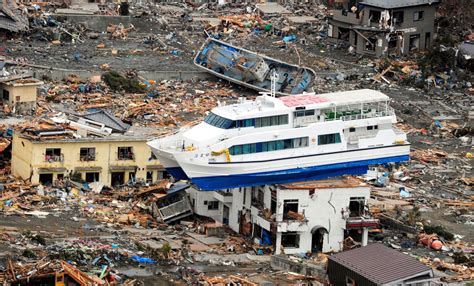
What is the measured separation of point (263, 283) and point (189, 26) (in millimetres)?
35525

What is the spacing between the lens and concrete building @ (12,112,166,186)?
5372cm

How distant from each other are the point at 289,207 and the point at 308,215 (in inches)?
24.8

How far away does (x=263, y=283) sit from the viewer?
4578 cm

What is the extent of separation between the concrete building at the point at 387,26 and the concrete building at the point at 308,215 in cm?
2653

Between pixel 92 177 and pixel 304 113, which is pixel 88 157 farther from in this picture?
pixel 304 113

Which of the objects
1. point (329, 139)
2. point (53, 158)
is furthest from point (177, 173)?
point (53, 158)

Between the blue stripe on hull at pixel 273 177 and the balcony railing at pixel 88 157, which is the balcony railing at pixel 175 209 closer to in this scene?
the blue stripe on hull at pixel 273 177

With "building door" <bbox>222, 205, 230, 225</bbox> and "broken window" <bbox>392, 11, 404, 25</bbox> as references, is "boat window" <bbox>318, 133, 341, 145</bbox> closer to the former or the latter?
"building door" <bbox>222, 205, 230, 225</bbox>

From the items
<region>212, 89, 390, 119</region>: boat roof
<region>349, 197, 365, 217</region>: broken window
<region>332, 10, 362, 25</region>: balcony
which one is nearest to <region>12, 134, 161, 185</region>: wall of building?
<region>212, 89, 390, 119</region>: boat roof

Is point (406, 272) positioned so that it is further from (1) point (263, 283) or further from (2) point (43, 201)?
(2) point (43, 201)

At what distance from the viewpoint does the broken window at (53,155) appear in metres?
53.8

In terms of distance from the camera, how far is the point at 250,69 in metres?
69.5

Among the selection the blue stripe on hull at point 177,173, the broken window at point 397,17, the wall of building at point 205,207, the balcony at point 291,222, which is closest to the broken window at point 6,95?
the wall of building at point 205,207

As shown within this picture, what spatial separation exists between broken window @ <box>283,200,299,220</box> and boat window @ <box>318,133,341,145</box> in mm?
2508
